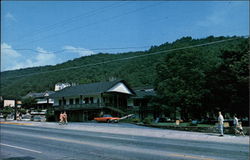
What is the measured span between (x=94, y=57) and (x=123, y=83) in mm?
13413

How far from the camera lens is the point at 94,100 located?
51.2 metres

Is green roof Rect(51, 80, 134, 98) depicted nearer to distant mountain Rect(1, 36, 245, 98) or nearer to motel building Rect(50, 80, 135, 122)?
motel building Rect(50, 80, 135, 122)

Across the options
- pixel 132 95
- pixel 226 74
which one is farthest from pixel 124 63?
pixel 226 74

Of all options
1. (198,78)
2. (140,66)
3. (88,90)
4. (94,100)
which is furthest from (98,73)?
(198,78)

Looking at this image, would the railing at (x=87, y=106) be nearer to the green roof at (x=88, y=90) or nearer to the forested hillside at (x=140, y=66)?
the green roof at (x=88, y=90)

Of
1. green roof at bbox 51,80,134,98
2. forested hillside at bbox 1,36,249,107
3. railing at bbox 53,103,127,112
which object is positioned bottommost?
railing at bbox 53,103,127,112

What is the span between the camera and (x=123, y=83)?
53312 mm

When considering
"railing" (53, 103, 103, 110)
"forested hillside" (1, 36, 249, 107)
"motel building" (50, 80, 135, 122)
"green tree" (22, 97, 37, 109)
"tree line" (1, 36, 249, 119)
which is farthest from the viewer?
"green tree" (22, 97, 37, 109)

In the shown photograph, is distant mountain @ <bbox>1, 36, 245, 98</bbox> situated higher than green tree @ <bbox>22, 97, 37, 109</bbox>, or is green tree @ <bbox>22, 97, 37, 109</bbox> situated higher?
distant mountain @ <bbox>1, 36, 245, 98</bbox>

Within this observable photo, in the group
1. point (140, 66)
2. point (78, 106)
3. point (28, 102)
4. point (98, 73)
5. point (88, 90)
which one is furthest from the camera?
point (98, 73)

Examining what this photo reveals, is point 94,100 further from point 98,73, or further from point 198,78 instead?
point 98,73

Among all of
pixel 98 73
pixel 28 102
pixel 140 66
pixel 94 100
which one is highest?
pixel 98 73

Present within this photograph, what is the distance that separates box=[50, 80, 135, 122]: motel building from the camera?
48688 mm

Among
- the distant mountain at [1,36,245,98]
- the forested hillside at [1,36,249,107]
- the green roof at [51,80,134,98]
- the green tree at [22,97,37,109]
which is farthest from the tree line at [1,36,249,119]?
the green tree at [22,97,37,109]
